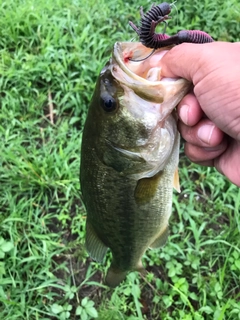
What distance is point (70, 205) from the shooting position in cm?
313

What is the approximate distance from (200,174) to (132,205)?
5.12 ft

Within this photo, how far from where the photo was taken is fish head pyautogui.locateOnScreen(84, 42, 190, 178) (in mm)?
1515

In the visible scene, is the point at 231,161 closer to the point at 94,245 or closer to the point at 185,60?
the point at 185,60

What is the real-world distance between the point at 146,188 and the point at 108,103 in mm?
407

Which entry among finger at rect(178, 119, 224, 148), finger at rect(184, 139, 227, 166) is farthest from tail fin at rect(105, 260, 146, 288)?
finger at rect(178, 119, 224, 148)

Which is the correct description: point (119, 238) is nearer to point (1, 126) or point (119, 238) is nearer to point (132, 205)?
point (132, 205)

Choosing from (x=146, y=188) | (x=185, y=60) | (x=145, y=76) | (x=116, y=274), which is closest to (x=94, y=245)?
(x=116, y=274)

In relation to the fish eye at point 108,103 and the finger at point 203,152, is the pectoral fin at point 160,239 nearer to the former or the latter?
the finger at point 203,152

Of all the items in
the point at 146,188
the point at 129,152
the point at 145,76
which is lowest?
the point at 146,188

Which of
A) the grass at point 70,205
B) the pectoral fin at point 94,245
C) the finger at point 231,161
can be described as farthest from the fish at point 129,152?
the grass at point 70,205

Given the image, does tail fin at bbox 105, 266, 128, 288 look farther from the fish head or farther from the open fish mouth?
the open fish mouth

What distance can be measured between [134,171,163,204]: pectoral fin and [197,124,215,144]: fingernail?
0.75 feet

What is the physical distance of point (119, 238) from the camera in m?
1.98

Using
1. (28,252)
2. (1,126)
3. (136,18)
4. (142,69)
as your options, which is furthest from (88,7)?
(142,69)
